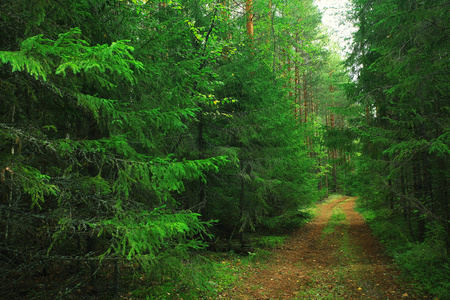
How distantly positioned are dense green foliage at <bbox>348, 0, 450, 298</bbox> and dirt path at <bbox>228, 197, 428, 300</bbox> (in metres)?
0.74

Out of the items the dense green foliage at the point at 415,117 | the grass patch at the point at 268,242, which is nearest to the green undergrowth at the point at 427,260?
the dense green foliage at the point at 415,117

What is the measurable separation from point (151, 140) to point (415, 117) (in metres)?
7.80

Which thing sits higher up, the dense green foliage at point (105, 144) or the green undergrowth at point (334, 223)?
the dense green foliage at point (105, 144)

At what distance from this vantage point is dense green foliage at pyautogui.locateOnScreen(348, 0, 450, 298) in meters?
5.74

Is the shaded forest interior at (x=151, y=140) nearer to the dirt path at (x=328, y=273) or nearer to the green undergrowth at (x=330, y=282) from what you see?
the dirt path at (x=328, y=273)

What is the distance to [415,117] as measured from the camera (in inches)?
299

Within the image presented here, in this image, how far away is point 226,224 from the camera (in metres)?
11.5

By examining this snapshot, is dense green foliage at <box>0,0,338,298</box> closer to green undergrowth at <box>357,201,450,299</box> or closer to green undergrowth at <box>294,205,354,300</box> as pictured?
green undergrowth at <box>294,205,354,300</box>

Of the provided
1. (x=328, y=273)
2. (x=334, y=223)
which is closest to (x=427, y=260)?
(x=328, y=273)

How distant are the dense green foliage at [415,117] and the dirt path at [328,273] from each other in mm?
736

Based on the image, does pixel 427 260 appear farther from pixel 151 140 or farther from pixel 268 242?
pixel 151 140

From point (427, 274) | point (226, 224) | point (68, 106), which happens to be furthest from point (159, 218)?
point (226, 224)

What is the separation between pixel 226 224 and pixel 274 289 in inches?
182

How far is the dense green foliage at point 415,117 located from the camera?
574 cm
